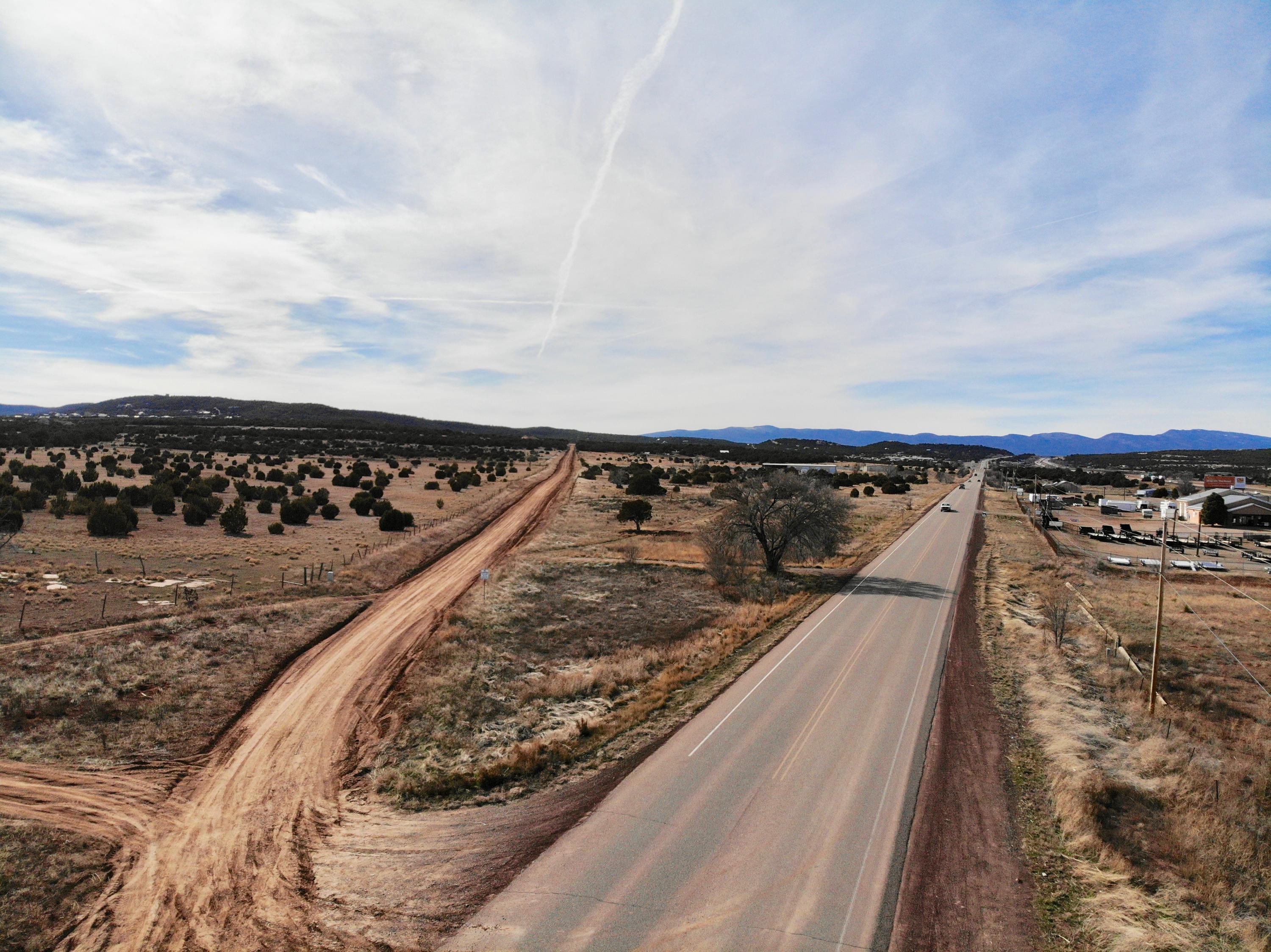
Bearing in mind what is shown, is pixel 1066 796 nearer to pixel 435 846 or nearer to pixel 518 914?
pixel 518 914

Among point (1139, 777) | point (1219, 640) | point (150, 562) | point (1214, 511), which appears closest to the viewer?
point (1139, 777)

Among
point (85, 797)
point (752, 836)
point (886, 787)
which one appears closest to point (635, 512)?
point (886, 787)

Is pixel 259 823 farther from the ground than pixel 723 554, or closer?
closer

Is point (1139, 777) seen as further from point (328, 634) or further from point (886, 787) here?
point (328, 634)

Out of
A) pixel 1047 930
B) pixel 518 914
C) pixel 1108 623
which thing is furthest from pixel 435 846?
pixel 1108 623

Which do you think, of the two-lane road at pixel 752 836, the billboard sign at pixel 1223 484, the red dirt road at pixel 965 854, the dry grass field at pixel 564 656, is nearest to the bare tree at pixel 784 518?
the dry grass field at pixel 564 656

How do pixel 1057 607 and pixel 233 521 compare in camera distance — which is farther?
pixel 233 521
